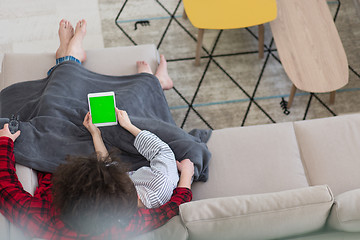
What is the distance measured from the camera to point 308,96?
2619mm

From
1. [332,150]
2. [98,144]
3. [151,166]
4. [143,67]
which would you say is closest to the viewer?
[151,166]

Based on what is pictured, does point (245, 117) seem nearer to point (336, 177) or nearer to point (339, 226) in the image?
point (336, 177)

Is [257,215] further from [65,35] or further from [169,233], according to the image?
[65,35]

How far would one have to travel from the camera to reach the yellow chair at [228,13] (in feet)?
7.67

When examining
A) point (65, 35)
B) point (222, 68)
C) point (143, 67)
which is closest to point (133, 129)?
point (143, 67)

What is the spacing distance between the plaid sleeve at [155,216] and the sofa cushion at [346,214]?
55cm

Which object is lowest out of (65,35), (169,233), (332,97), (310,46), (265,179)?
(332,97)

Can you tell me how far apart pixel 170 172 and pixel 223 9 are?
42.8 inches

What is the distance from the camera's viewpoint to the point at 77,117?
6.27ft

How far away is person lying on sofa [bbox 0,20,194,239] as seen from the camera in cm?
132

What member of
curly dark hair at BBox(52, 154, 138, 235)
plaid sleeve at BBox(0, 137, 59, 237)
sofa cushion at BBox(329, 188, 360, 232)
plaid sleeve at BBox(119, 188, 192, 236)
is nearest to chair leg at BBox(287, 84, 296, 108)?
sofa cushion at BBox(329, 188, 360, 232)

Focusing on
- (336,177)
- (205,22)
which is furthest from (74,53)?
(336,177)

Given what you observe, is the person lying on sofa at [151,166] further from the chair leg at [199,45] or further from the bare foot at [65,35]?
the chair leg at [199,45]

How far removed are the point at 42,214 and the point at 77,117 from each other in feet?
1.67
